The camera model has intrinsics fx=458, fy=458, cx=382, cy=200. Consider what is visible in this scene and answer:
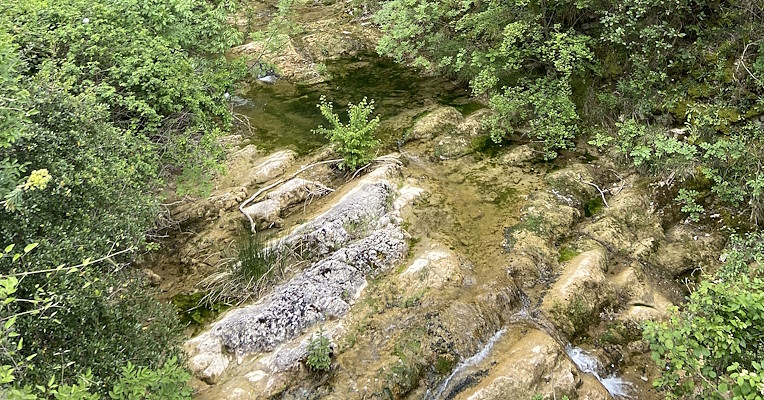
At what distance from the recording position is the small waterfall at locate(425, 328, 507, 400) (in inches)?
188

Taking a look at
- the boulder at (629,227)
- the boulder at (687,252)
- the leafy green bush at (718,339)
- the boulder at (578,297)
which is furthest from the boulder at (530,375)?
the boulder at (687,252)

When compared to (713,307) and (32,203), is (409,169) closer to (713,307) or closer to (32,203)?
(713,307)

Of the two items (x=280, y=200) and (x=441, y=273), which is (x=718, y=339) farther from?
(x=280, y=200)

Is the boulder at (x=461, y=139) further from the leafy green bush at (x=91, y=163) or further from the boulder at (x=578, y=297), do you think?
the leafy green bush at (x=91, y=163)

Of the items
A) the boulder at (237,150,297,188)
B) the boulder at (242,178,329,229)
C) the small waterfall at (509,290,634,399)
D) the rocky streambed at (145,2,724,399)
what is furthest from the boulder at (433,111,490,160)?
the small waterfall at (509,290,634,399)

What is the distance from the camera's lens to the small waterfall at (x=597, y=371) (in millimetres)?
4875

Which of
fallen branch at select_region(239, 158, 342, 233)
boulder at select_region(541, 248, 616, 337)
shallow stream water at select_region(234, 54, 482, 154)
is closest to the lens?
boulder at select_region(541, 248, 616, 337)

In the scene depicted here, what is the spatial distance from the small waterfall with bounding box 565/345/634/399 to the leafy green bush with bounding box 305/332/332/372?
2686mm

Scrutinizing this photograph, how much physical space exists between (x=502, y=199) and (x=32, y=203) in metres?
5.85

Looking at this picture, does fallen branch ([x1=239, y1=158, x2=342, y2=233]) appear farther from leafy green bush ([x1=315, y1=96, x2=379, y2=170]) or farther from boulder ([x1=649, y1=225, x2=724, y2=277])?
boulder ([x1=649, y1=225, x2=724, y2=277])

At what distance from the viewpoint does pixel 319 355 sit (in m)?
4.77

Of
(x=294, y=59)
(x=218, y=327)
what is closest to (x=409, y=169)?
(x=218, y=327)

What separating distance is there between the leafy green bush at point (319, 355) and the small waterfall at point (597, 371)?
8.81 ft

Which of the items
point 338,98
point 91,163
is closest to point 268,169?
point 338,98
